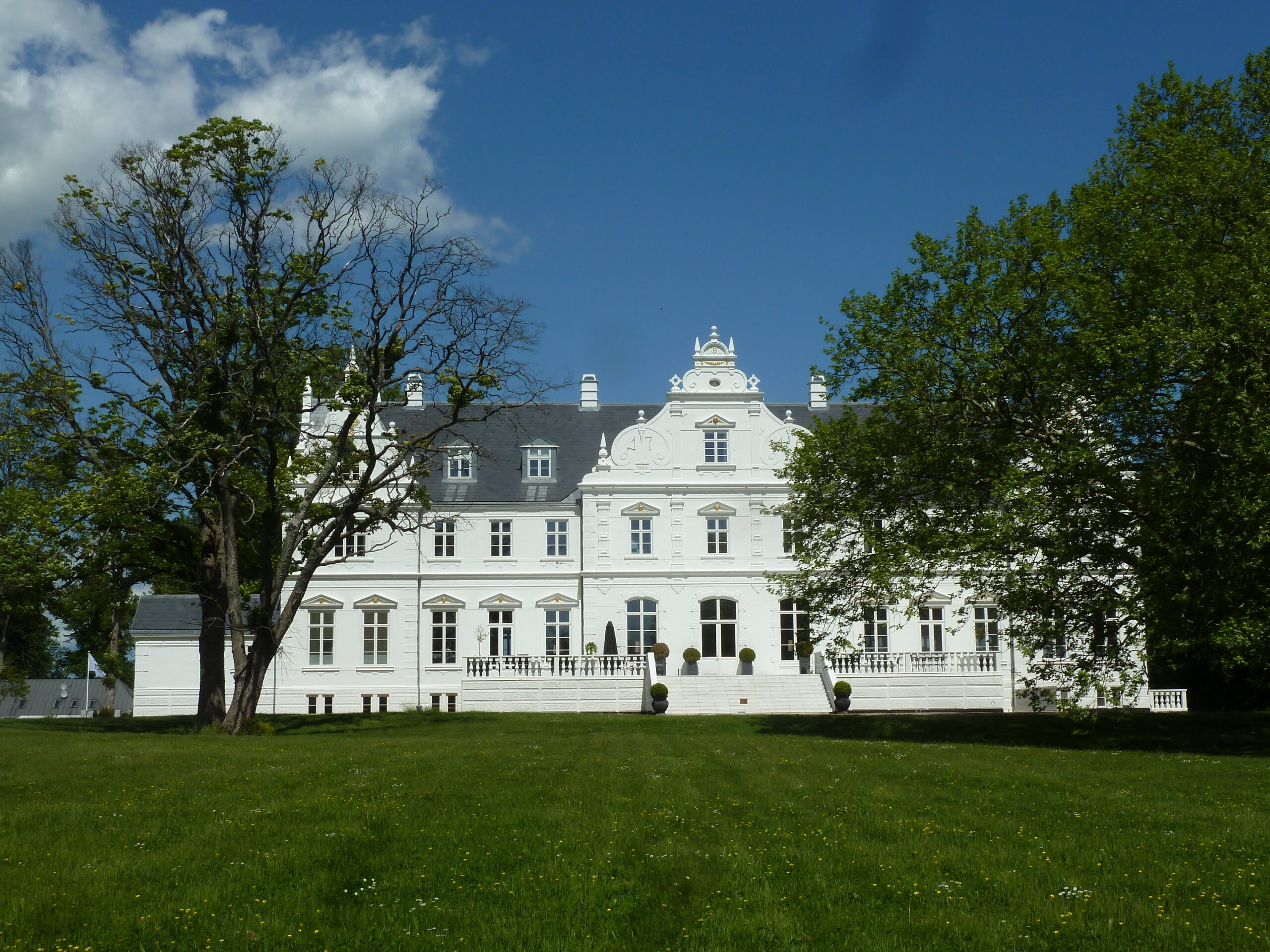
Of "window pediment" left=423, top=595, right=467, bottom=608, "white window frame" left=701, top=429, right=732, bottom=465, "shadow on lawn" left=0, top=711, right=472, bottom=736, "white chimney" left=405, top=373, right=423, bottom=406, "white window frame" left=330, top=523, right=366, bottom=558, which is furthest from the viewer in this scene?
"window pediment" left=423, top=595, right=467, bottom=608

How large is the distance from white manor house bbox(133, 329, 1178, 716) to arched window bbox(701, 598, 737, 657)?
0.06 meters

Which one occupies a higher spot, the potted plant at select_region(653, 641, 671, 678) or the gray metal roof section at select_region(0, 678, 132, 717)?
the potted plant at select_region(653, 641, 671, 678)

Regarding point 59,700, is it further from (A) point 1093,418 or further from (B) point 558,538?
(A) point 1093,418

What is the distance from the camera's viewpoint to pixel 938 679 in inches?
1467

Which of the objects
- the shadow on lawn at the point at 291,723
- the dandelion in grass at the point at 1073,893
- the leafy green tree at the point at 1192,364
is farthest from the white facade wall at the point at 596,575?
the dandelion in grass at the point at 1073,893

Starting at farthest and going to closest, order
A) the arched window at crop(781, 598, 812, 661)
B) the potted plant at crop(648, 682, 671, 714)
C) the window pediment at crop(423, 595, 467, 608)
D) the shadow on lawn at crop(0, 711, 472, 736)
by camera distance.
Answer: the window pediment at crop(423, 595, 467, 608) → the arched window at crop(781, 598, 812, 661) → the potted plant at crop(648, 682, 671, 714) → the shadow on lawn at crop(0, 711, 472, 736)

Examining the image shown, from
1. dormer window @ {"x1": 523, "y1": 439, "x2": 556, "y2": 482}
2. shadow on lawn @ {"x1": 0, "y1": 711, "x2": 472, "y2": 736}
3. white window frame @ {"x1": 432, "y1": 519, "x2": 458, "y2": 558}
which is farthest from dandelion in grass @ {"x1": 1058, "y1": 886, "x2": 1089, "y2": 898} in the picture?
dormer window @ {"x1": 523, "y1": 439, "x2": 556, "y2": 482}

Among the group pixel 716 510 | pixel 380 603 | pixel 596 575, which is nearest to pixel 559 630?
pixel 596 575

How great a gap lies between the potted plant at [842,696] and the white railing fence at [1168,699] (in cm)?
980

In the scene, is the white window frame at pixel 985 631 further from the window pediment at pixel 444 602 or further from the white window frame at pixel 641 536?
the window pediment at pixel 444 602

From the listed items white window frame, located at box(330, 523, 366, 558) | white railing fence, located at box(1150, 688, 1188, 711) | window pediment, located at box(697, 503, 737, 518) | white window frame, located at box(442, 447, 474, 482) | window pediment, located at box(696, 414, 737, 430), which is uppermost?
window pediment, located at box(696, 414, 737, 430)

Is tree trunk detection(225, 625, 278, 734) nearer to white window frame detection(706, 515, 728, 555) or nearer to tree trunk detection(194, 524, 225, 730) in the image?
tree trunk detection(194, 524, 225, 730)

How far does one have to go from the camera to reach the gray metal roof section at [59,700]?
7631 cm

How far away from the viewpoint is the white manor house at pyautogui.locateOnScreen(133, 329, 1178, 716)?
1613 inches
